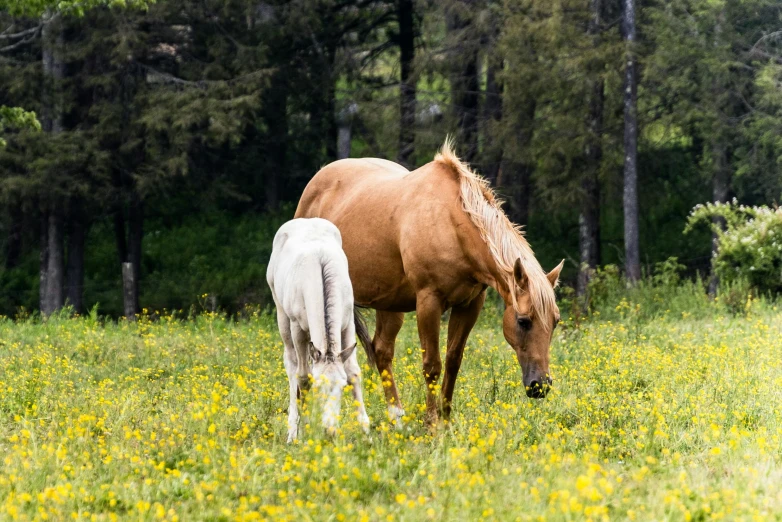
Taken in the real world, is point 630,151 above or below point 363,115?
below

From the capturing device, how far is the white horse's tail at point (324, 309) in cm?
626

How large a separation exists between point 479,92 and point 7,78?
10.3 m

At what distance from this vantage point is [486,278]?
7.35 meters

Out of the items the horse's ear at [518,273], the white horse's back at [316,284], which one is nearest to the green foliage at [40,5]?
the white horse's back at [316,284]

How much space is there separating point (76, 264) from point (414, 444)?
18765 millimetres

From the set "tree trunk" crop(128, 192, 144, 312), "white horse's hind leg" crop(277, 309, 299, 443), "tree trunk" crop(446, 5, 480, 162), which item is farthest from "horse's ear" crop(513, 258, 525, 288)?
Result: "tree trunk" crop(128, 192, 144, 312)

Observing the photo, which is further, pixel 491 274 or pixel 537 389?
pixel 491 274

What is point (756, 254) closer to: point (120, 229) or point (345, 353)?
point (345, 353)

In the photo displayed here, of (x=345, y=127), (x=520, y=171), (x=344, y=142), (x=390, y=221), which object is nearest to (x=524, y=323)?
(x=390, y=221)

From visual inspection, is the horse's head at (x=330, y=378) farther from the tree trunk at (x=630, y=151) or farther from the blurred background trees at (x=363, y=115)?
the tree trunk at (x=630, y=151)

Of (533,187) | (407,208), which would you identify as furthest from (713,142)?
(407,208)

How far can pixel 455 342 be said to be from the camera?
302 inches

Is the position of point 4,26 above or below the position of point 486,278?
above

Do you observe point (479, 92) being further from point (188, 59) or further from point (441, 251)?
point (441, 251)
